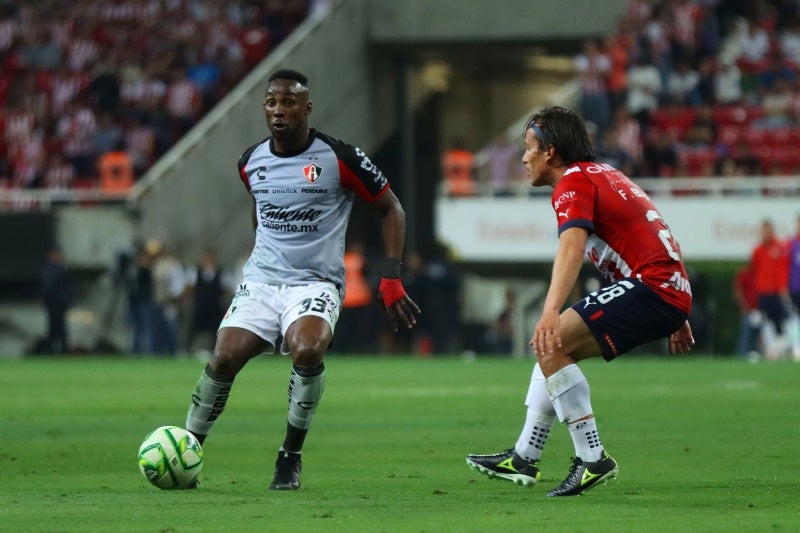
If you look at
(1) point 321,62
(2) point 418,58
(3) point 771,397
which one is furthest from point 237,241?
(3) point 771,397

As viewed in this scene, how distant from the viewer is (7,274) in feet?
101

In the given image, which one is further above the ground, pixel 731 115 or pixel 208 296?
pixel 731 115

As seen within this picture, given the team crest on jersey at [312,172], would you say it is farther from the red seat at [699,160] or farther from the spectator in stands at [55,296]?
the red seat at [699,160]

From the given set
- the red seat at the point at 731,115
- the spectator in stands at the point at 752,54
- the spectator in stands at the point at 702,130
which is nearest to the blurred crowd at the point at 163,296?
the spectator in stands at the point at 702,130

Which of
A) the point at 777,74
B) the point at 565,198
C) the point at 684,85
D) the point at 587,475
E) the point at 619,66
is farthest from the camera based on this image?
the point at 619,66

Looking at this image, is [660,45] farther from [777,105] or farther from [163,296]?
[163,296]

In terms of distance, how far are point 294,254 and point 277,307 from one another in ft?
1.06

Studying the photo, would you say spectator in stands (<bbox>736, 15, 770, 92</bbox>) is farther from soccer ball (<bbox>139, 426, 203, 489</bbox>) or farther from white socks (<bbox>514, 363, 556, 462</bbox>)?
soccer ball (<bbox>139, 426, 203, 489</bbox>)

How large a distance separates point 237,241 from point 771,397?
1815 centimetres

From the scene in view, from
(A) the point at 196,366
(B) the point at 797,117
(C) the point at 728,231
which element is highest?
(B) the point at 797,117

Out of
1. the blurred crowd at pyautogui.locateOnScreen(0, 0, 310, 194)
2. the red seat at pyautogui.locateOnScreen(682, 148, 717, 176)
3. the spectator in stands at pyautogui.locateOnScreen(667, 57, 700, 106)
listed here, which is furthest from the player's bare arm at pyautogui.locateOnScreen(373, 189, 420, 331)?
the blurred crowd at pyautogui.locateOnScreen(0, 0, 310, 194)

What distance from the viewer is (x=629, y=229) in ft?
27.4

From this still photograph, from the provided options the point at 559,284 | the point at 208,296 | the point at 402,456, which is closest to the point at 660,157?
the point at 208,296

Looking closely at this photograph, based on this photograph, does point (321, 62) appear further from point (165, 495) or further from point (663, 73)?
point (165, 495)
